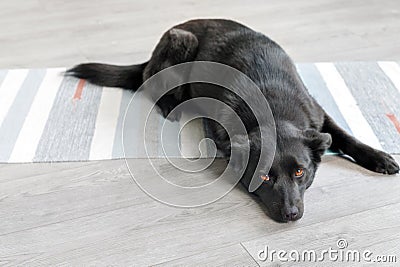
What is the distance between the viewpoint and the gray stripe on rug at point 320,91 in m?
2.19

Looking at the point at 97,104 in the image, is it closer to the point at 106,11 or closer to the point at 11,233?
the point at 11,233

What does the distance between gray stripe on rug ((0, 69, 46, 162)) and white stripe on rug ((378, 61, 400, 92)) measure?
1.55m

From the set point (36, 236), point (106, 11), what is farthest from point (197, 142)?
point (106, 11)

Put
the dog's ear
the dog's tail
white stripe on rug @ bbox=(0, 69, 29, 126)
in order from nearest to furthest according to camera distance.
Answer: the dog's ear → white stripe on rug @ bbox=(0, 69, 29, 126) → the dog's tail

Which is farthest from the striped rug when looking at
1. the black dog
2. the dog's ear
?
the dog's ear

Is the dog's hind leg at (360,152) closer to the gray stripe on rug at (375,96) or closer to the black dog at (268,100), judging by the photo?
the black dog at (268,100)

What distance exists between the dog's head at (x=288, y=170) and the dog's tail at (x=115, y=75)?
82cm

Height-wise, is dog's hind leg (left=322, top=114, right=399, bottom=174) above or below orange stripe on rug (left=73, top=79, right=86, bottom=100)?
above

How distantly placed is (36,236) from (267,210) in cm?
70

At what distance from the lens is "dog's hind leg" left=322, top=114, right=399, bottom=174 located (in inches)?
73.9

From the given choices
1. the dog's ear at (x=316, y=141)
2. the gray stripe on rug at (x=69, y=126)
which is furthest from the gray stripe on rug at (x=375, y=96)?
the gray stripe on rug at (x=69, y=126)

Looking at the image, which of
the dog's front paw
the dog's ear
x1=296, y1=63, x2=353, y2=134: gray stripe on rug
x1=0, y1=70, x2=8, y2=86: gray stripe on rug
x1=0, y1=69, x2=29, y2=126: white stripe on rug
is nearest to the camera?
the dog's ear

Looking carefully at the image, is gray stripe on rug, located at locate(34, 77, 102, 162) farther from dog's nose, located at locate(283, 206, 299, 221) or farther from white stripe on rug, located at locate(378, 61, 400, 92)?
white stripe on rug, located at locate(378, 61, 400, 92)

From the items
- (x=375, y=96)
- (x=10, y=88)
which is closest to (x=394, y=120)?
(x=375, y=96)
